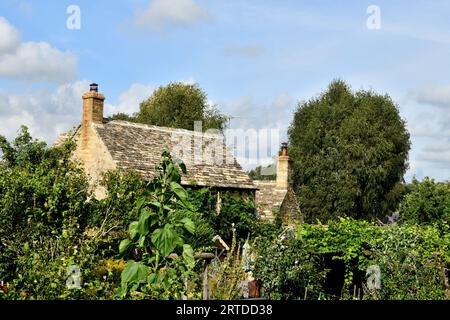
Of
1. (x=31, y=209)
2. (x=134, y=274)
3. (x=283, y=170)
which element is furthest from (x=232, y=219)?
(x=134, y=274)

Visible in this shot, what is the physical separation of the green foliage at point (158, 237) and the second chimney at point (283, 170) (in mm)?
30459

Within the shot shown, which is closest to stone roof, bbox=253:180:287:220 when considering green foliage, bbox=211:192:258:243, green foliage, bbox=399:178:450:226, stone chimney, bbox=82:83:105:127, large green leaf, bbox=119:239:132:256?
green foliage, bbox=211:192:258:243

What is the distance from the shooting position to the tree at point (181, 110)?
184 feet

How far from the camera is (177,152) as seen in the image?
33125 mm

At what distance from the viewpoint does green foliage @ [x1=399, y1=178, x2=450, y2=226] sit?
31.4m

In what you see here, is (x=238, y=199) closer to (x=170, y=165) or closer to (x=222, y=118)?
(x=170, y=165)

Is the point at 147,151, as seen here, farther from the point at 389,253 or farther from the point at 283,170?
the point at 389,253

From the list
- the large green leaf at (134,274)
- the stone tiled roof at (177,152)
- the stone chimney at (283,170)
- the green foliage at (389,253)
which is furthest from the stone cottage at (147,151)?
the large green leaf at (134,274)

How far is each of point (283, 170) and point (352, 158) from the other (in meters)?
13.8

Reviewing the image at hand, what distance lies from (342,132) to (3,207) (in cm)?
3873

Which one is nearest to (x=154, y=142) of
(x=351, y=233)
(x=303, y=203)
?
(x=351, y=233)

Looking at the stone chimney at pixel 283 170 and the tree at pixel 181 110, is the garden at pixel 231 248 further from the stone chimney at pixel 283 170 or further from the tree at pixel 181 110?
the tree at pixel 181 110

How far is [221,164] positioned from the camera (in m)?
33.7

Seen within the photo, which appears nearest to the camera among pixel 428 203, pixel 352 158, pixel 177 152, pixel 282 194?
pixel 428 203
